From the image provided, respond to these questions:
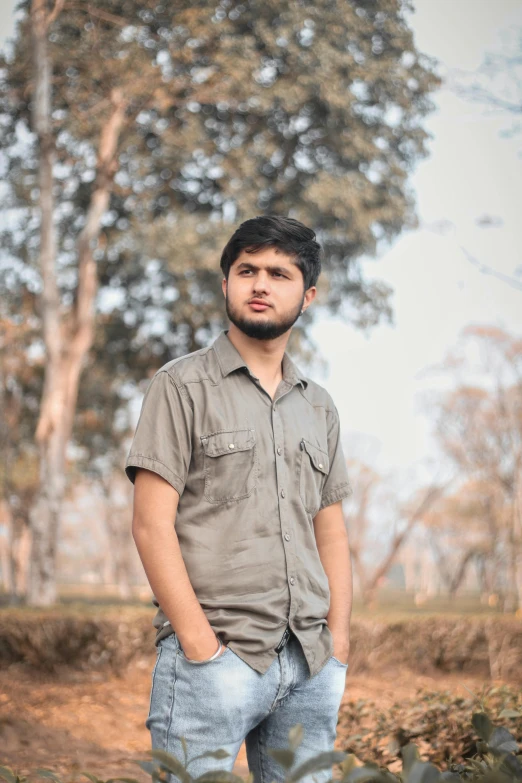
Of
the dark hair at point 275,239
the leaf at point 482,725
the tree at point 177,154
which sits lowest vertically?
the leaf at point 482,725

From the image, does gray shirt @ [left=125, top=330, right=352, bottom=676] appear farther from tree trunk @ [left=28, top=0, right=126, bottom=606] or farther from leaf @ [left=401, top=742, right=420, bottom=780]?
tree trunk @ [left=28, top=0, right=126, bottom=606]

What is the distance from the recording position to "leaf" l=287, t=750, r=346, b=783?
40.7 inches

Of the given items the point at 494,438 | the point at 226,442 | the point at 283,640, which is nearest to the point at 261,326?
the point at 226,442

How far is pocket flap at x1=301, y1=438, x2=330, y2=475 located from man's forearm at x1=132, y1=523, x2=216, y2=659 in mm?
384

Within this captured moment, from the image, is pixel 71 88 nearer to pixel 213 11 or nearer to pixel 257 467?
pixel 213 11

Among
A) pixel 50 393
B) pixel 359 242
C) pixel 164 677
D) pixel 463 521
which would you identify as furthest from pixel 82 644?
pixel 463 521

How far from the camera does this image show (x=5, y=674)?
6.77 metres

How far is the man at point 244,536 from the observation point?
5.08 feet

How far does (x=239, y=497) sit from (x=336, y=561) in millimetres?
375

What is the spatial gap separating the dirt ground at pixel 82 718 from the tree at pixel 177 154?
340 cm

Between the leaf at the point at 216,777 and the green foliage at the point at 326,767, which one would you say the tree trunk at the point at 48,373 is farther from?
the leaf at the point at 216,777

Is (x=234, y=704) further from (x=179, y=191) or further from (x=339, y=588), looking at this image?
(x=179, y=191)

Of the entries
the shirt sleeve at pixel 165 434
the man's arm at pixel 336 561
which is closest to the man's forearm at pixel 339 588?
the man's arm at pixel 336 561

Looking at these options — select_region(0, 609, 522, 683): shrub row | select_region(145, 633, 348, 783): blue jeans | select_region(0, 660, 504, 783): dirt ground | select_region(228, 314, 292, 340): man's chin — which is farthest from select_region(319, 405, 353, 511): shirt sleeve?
select_region(0, 609, 522, 683): shrub row
